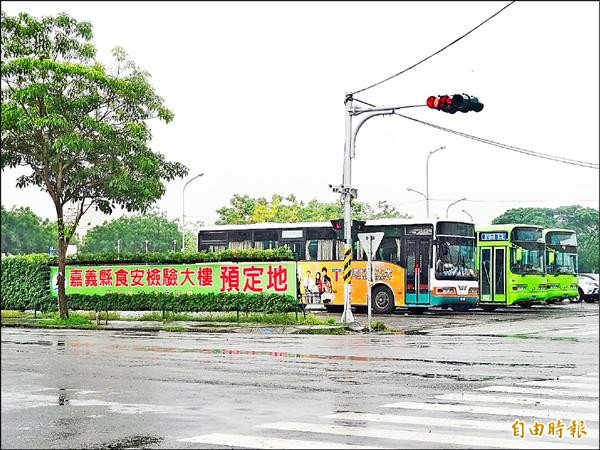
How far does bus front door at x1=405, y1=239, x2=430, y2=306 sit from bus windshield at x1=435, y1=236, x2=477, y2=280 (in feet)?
1.41

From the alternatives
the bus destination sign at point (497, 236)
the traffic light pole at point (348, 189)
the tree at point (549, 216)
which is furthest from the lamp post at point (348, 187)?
the tree at point (549, 216)

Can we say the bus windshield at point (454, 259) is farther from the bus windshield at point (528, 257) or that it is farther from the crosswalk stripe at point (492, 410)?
the crosswalk stripe at point (492, 410)

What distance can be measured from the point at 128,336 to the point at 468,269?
14171 millimetres

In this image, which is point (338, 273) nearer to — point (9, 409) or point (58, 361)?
point (58, 361)

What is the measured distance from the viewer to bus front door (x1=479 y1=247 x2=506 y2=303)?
118ft

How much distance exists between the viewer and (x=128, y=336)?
2452cm

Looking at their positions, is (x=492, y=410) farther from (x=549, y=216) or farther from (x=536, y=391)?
(x=549, y=216)

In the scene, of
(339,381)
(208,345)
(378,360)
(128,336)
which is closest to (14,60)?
(128,336)

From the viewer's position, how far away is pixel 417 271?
3347 cm

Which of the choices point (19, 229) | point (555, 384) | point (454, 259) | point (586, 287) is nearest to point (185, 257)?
point (454, 259)

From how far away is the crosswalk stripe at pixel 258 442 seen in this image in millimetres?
8219

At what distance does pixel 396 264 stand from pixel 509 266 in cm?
524

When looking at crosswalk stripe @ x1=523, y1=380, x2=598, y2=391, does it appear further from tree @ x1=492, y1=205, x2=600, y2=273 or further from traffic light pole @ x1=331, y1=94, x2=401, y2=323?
tree @ x1=492, y1=205, x2=600, y2=273

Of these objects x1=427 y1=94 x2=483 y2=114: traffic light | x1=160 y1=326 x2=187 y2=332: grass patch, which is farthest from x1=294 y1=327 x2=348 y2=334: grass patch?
x1=427 y1=94 x2=483 y2=114: traffic light
